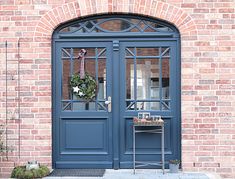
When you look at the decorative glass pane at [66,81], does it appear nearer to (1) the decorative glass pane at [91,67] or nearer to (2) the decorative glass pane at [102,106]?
(1) the decorative glass pane at [91,67]

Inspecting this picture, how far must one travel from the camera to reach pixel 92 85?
7.32 metres

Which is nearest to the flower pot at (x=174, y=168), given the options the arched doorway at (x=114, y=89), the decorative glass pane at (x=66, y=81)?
the arched doorway at (x=114, y=89)

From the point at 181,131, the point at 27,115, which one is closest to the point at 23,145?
the point at 27,115

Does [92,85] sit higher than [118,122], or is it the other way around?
[92,85]

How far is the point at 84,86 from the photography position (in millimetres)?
7336

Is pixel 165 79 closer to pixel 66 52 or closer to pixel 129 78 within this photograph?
pixel 129 78

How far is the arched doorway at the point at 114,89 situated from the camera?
7.33m

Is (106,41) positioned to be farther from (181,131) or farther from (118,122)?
(181,131)

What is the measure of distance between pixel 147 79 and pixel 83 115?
1.30 m

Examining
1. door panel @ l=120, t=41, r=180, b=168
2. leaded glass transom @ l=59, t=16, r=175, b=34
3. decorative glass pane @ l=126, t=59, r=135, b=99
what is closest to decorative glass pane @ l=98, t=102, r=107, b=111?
door panel @ l=120, t=41, r=180, b=168

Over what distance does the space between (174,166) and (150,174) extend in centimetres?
43

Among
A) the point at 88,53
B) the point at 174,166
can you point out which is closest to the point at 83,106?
the point at 88,53

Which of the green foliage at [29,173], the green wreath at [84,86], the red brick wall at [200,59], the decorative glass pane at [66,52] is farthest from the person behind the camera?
the decorative glass pane at [66,52]

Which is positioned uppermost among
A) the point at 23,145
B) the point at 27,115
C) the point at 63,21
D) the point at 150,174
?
the point at 63,21
